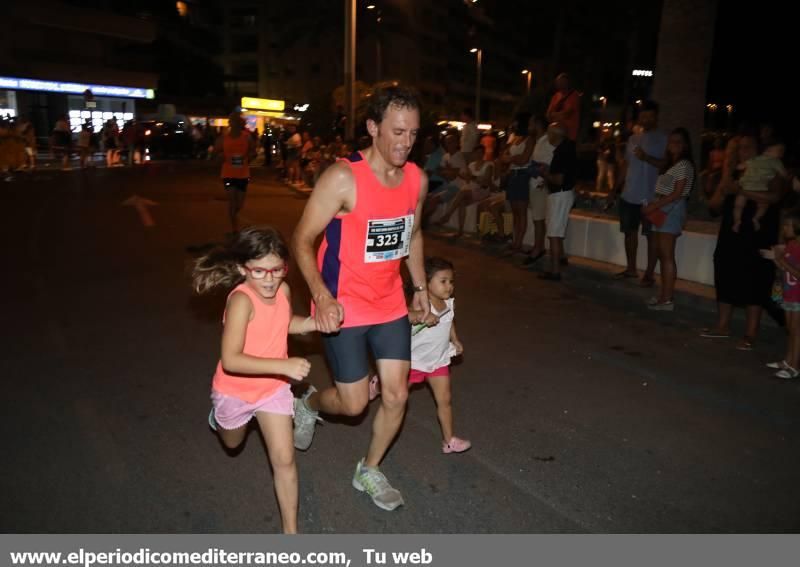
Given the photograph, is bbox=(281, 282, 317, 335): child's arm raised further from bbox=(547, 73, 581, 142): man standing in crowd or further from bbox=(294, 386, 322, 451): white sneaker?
bbox=(547, 73, 581, 142): man standing in crowd

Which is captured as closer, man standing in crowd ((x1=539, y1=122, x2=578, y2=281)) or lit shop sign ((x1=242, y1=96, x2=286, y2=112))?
man standing in crowd ((x1=539, y1=122, x2=578, y2=281))

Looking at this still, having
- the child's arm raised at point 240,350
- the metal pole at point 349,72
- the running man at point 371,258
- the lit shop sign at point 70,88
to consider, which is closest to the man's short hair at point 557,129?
the running man at point 371,258

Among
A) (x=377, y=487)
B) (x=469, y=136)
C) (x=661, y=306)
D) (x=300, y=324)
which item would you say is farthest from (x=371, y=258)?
(x=469, y=136)

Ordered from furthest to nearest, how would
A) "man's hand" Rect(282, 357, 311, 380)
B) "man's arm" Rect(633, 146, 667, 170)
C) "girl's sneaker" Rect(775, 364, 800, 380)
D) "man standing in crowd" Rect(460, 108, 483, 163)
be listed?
"man standing in crowd" Rect(460, 108, 483, 163) → "man's arm" Rect(633, 146, 667, 170) → "girl's sneaker" Rect(775, 364, 800, 380) → "man's hand" Rect(282, 357, 311, 380)

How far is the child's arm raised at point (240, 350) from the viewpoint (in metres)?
3.11

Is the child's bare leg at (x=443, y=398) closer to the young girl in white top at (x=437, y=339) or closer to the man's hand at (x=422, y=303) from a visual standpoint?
the young girl in white top at (x=437, y=339)

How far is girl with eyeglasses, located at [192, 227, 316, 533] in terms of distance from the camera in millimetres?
3176

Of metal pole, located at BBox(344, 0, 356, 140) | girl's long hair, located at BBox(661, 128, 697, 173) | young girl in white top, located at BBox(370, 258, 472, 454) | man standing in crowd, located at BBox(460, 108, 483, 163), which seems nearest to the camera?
young girl in white top, located at BBox(370, 258, 472, 454)

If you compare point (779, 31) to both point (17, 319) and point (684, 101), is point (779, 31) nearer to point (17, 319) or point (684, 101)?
point (684, 101)

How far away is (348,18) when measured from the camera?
19719 millimetres

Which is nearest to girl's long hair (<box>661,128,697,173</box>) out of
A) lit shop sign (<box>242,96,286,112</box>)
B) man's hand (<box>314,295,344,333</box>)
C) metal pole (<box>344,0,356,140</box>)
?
man's hand (<box>314,295,344,333</box>)

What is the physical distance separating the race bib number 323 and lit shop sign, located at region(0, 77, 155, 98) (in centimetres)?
4500

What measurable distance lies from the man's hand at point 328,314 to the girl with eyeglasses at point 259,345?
0.14 meters

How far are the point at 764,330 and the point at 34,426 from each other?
263 inches
